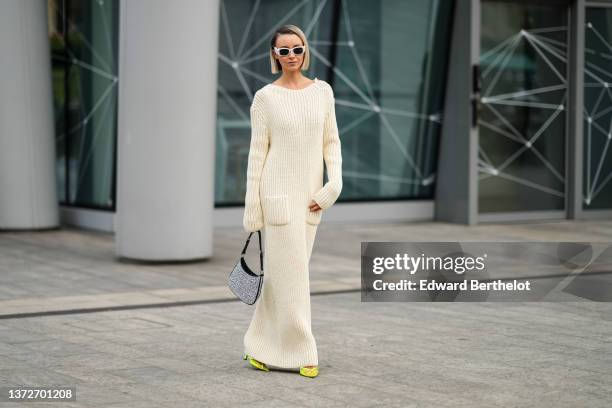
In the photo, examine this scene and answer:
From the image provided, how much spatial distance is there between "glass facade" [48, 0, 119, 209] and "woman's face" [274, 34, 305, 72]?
9.31 metres

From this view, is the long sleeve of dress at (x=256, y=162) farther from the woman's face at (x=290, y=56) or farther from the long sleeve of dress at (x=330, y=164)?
the long sleeve of dress at (x=330, y=164)

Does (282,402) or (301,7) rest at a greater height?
(301,7)

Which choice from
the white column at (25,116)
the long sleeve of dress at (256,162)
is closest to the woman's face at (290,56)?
the long sleeve of dress at (256,162)

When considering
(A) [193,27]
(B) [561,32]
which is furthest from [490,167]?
(A) [193,27]

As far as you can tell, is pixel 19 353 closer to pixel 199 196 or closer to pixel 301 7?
pixel 199 196

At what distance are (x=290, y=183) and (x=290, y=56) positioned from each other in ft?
2.41

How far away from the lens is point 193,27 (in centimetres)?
1129

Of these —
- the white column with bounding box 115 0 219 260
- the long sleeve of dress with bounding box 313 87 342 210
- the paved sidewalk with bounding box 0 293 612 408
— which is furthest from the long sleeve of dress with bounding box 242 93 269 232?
the white column with bounding box 115 0 219 260

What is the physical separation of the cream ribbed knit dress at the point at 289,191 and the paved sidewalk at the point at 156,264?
10.0ft

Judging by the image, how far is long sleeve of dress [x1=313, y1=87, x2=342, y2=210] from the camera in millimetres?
6250

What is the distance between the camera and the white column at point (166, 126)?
36.9ft

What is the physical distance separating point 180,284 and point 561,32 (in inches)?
379

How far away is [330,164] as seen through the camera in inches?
250

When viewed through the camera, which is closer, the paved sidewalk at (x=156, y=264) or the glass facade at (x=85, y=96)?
the paved sidewalk at (x=156, y=264)
